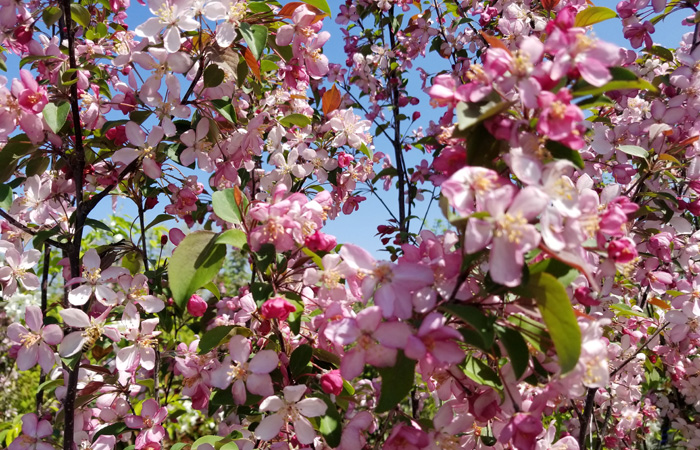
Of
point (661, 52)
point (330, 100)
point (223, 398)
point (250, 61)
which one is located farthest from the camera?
point (330, 100)

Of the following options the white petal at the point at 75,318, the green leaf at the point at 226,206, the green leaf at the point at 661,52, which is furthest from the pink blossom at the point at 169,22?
the green leaf at the point at 661,52

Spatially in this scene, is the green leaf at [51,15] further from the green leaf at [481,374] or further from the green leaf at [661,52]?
the green leaf at [661,52]

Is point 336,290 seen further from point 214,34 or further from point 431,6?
point 431,6

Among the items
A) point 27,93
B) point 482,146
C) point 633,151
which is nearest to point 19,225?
point 27,93

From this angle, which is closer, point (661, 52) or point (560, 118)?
point (560, 118)

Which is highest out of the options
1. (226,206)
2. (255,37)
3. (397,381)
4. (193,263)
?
(255,37)

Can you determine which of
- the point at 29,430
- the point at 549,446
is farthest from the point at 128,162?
the point at 549,446

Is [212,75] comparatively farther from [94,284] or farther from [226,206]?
[94,284]

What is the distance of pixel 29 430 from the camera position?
1428 mm

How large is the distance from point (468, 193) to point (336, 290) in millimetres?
438

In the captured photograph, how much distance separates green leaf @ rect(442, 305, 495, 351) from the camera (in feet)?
2.52

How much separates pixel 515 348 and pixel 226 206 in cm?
68

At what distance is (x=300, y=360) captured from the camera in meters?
1.17

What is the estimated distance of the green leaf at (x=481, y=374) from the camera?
1.00 metres
